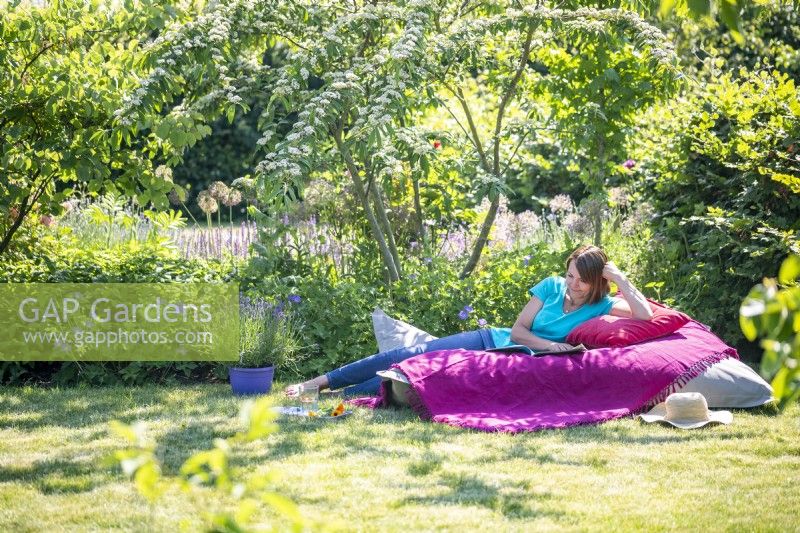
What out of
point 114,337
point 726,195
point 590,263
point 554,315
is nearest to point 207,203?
point 114,337

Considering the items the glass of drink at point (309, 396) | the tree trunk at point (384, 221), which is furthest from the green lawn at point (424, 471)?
the tree trunk at point (384, 221)

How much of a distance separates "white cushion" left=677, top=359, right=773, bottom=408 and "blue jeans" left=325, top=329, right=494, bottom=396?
3.54ft

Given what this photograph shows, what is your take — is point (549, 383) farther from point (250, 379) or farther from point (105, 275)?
point (105, 275)

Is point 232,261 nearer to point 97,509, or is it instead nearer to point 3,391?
point 3,391

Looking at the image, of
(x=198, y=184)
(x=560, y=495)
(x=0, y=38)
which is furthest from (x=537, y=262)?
(x=198, y=184)

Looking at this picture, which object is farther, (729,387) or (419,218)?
(419,218)

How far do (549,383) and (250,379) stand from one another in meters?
1.59

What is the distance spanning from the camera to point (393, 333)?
5453 mm

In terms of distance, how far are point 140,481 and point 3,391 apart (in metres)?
4.22

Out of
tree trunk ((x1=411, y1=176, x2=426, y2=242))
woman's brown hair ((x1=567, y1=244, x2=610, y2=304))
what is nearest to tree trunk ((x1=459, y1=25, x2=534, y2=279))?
tree trunk ((x1=411, y1=176, x2=426, y2=242))

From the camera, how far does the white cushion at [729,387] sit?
15.9ft

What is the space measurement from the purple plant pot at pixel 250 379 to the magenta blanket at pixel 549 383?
84cm

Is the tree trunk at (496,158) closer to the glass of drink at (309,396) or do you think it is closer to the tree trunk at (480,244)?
the tree trunk at (480,244)

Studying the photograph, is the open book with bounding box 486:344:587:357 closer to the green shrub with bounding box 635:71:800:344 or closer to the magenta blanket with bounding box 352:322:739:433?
the magenta blanket with bounding box 352:322:739:433
